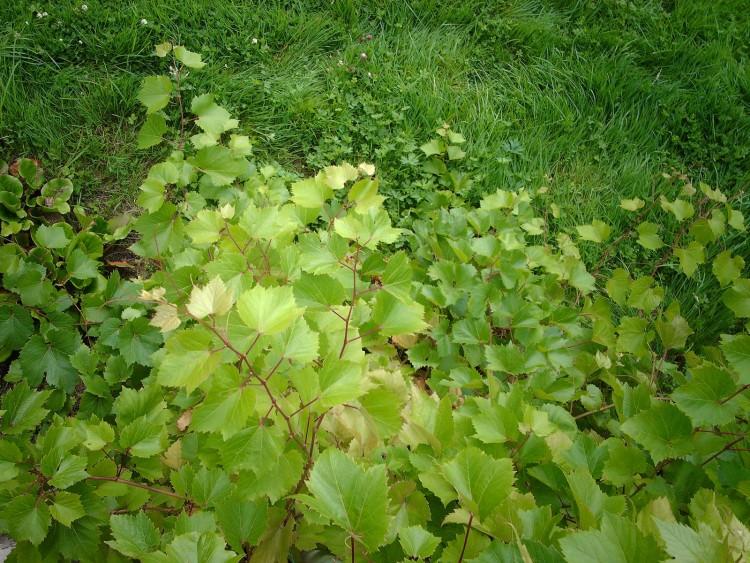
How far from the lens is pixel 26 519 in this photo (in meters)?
1.01

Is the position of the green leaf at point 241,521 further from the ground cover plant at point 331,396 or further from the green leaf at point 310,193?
the green leaf at point 310,193

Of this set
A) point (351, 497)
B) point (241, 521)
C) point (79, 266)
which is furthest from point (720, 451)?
point (79, 266)

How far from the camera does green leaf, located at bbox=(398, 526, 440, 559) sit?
0.77 m

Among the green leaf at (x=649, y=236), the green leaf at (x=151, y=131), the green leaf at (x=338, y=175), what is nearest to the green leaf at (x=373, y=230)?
the green leaf at (x=338, y=175)

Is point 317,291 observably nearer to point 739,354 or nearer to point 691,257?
point 739,354

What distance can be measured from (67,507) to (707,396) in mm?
1474

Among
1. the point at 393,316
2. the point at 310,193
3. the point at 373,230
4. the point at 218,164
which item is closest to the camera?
the point at 393,316

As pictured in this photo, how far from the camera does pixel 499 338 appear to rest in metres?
1.93

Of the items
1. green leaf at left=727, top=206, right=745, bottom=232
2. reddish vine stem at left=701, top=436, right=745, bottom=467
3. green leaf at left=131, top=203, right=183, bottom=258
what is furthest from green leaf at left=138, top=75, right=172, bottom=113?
green leaf at left=727, top=206, right=745, bottom=232

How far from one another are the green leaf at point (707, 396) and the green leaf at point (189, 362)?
1059 mm

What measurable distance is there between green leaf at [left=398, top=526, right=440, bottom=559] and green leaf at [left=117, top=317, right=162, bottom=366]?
4.01ft

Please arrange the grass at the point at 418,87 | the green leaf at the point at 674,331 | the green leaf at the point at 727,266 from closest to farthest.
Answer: the green leaf at the point at 674,331
the green leaf at the point at 727,266
the grass at the point at 418,87

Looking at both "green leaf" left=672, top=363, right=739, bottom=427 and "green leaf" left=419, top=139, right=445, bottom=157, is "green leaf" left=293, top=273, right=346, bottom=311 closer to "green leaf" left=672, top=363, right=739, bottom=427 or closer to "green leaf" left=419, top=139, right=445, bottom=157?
"green leaf" left=672, top=363, right=739, bottom=427

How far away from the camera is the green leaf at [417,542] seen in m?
0.77
